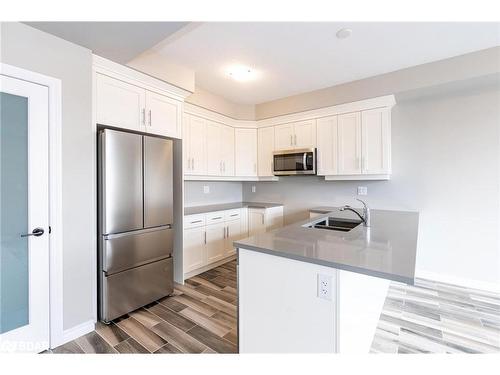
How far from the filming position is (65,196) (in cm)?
195

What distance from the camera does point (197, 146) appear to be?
3543 mm

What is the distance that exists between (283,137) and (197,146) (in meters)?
1.50

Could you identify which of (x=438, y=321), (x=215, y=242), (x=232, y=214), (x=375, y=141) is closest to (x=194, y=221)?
(x=215, y=242)

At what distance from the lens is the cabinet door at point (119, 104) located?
2.20 metres

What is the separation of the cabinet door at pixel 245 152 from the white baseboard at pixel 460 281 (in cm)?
297

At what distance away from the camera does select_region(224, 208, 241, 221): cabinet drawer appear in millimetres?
3775

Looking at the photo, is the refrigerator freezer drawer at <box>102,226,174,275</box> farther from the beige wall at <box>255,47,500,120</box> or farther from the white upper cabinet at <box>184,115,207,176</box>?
the beige wall at <box>255,47,500,120</box>

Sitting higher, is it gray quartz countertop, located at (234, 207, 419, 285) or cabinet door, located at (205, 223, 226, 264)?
gray quartz countertop, located at (234, 207, 419, 285)

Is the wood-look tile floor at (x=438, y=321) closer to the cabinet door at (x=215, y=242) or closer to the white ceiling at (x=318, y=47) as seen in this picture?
the cabinet door at (x=215, y=242)

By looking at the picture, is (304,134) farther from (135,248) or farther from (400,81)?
(135,248)

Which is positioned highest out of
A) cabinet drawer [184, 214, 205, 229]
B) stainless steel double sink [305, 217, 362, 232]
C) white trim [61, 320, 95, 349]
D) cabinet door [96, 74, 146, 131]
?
cabinet door [96, 74, 146, 131]

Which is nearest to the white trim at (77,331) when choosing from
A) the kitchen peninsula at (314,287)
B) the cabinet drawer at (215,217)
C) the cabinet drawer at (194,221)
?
the cabinet drawer at (194,221)

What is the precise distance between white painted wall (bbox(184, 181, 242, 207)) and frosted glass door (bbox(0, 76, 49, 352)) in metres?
2.08

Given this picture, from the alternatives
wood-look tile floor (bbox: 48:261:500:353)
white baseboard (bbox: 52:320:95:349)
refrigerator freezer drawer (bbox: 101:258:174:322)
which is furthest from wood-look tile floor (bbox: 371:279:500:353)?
white baseboard (bbox: 52:320:95:349)
